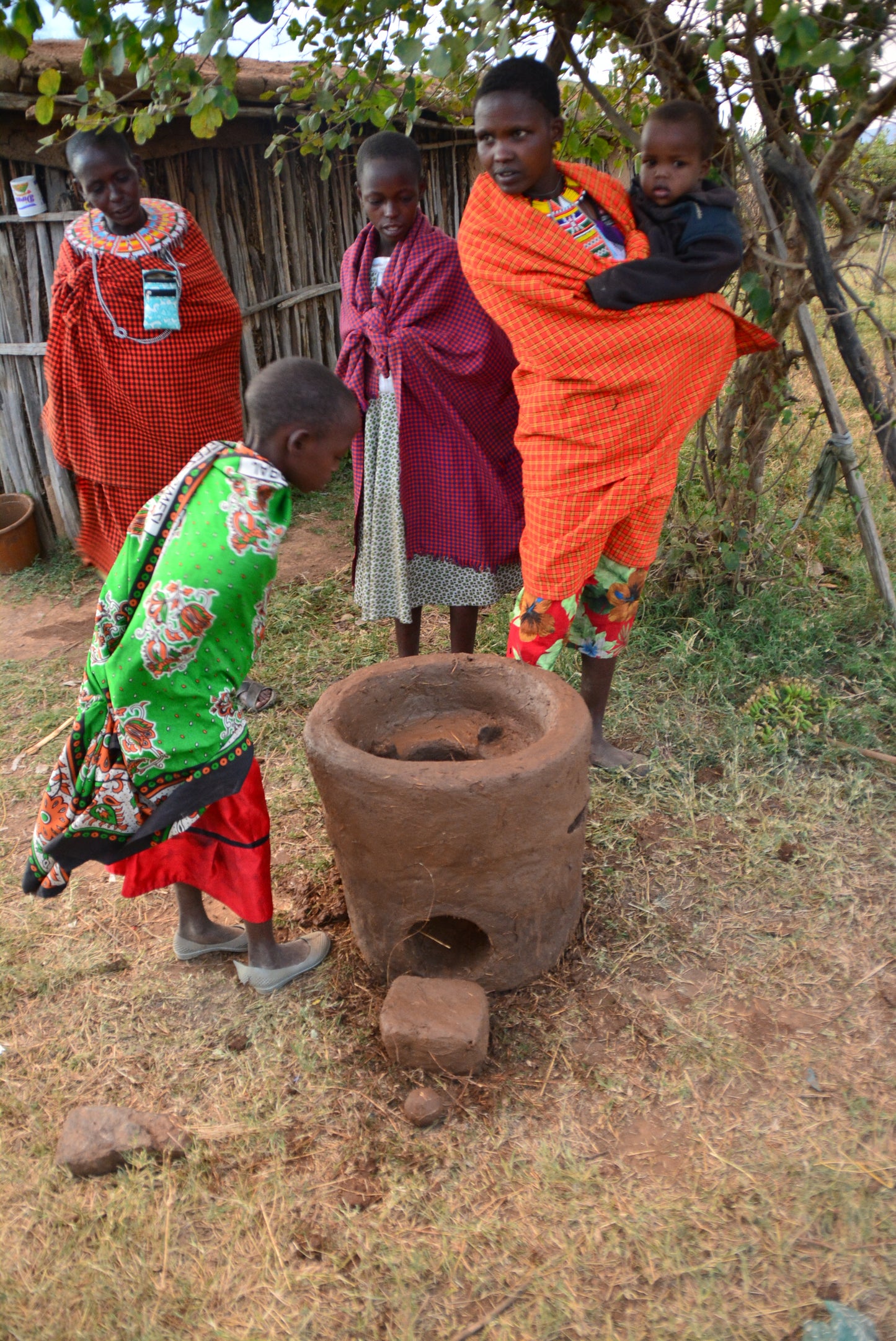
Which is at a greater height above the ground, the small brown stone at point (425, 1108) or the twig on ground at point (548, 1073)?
the small brown stone at point (425, 1108)

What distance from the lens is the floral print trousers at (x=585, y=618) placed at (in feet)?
9.30

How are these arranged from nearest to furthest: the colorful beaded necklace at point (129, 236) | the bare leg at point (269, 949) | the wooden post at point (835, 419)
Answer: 1. the bare leg at point (269, 949)
2. the wooden post at point (835, 419)
3. the colorful beaded necklace at point (129, 236)

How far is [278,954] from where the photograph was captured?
2432mm

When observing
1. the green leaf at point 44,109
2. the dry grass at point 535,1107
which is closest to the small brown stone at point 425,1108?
the dry grass at point 535,1107

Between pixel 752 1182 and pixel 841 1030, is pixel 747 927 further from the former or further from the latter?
pixel 752 1182

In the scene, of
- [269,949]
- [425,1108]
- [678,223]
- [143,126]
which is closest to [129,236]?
[143,126]

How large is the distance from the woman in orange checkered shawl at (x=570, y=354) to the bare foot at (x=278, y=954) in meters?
1.06

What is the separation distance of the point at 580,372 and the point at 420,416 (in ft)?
2.31

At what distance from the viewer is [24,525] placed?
521 cm

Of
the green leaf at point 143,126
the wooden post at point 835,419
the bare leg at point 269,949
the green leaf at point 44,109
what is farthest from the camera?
the wooden post at point 835,419

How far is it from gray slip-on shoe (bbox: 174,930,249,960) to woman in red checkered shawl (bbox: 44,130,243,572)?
6.65ft

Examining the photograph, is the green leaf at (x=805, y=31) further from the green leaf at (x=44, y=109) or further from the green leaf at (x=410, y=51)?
the green leaf at (x=44, y=109)

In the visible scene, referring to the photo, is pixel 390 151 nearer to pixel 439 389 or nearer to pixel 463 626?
pixel 439 389

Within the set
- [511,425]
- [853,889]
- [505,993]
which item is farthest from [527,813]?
[511,425]
